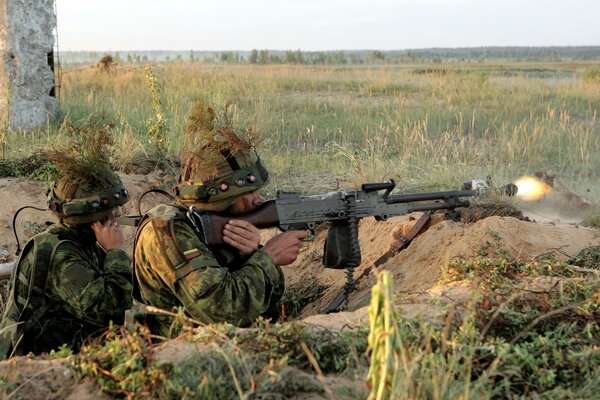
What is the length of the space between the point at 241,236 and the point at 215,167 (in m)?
0.41

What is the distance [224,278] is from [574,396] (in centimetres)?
186

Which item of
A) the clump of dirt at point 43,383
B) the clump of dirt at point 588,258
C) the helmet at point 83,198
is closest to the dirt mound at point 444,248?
the clump of dirt at point 588,258

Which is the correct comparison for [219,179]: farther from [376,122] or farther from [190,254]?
[376,122]

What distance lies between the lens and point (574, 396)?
9.26 ft

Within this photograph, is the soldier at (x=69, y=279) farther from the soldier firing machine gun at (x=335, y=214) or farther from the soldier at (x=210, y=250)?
the soldier firing machine gun at (x=335, y=214)

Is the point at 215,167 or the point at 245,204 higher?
the point at 215,167

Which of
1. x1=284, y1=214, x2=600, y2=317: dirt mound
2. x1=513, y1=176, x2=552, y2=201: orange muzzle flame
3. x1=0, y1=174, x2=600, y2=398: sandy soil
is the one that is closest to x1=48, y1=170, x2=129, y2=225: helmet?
x1=0, y1=174, x2=600, y2=398: sandy soil

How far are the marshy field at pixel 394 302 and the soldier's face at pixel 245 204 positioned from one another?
0.63 meters

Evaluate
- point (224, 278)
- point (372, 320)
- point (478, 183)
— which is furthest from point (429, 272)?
point (372, 320)

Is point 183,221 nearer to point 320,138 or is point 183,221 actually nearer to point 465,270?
point 465,270

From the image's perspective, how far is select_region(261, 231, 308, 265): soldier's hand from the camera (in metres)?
4.38

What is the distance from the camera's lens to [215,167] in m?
4.19

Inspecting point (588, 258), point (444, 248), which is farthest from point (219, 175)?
point (588, 258)

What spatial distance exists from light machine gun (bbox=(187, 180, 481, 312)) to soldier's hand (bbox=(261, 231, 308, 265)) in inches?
3.6
